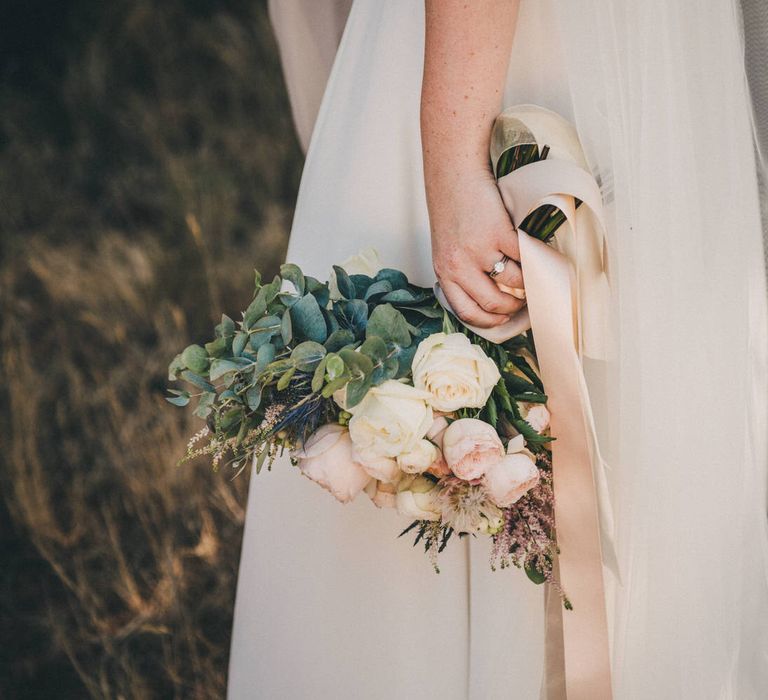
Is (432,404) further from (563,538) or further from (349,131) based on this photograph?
(349,131)

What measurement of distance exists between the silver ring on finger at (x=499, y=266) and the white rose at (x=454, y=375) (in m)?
0.11

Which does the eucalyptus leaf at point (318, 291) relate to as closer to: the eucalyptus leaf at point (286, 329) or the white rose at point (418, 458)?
the eucalyptus leaf at point (286, 329)

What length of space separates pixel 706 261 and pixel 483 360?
25 centimetres

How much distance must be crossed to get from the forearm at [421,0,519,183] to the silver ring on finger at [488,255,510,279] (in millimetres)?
106

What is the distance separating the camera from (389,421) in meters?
0.80

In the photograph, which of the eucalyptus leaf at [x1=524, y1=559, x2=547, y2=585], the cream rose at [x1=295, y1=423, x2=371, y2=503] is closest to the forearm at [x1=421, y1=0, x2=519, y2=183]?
the cream rose at [x1=295, y1=423, x2=371, y2=503]

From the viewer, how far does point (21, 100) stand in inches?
95.4

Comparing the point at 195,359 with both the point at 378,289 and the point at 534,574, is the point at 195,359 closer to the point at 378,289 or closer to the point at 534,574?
the point at 378,289

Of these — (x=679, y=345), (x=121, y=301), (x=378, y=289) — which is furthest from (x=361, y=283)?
(x=121, y=301)

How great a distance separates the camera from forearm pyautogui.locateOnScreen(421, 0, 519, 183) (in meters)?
0.88

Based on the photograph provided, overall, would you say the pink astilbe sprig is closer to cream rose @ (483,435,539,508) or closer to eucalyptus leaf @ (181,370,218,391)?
cream rose @ (483,435,539,508)

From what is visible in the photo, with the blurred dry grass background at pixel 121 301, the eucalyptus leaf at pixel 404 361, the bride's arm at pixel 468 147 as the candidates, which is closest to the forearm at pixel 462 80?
the bride's arm at pixel 468 147

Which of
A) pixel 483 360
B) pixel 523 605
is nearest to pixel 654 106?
pixel 483 360

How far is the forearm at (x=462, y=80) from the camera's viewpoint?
88 cm
